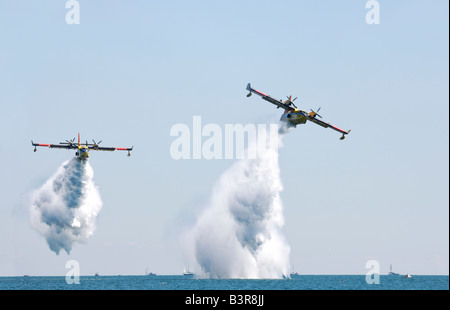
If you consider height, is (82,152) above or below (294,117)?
above

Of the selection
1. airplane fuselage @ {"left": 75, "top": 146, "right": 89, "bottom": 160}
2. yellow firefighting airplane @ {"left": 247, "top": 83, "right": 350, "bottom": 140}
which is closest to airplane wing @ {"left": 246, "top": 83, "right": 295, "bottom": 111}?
yellow firefighting airplane @ {"left": 247, "top": 83, "right": 350, "bottom": 140}

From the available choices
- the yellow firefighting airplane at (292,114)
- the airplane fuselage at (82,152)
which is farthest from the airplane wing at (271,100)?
the airplane fuselage at (82,152)

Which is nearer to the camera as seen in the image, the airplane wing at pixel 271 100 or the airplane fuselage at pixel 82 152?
the airplane wing at pixel 271 100

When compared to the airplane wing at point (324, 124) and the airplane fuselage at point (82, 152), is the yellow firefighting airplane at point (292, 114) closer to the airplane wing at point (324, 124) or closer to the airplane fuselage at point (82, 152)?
the airplane wing at point (324, 124)

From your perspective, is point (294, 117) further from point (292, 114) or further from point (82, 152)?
point (82, 152)

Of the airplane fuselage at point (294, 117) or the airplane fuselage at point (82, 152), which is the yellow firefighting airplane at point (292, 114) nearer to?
the airplane fuselage at point (294, 117)

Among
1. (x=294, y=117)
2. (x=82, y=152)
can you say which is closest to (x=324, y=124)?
(x=294, y=117)

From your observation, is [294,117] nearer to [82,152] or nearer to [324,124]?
[324,124]

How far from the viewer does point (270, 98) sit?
10069cm

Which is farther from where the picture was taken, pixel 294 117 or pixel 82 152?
pixel 82 152

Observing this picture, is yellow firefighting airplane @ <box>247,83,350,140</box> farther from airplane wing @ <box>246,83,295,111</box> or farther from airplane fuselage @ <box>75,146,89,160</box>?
airplane fuselage @ <box>75,146,89,160</box>

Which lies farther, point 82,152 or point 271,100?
point 82,152
